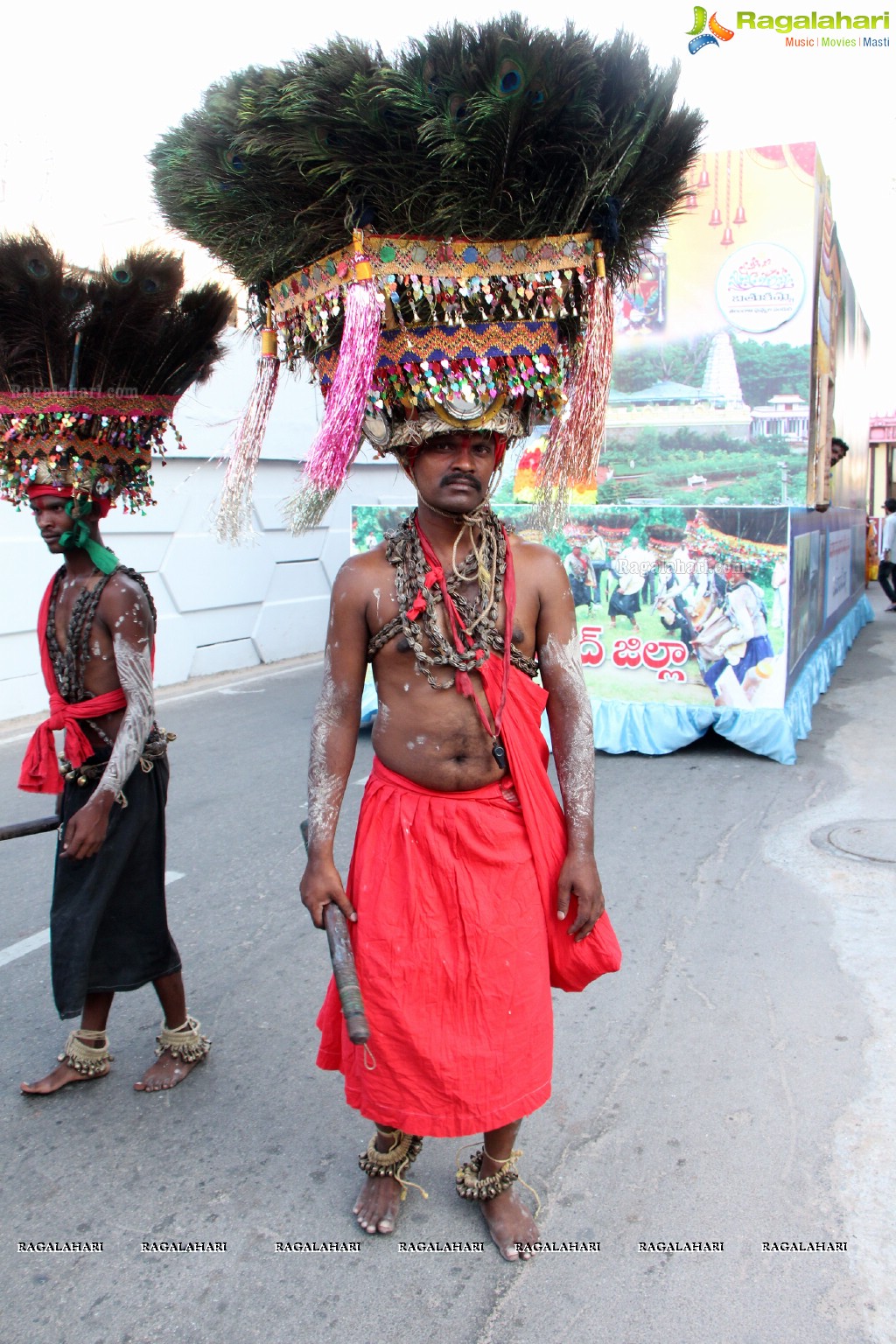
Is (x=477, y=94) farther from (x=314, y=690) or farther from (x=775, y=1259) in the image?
(x=314, y=690)

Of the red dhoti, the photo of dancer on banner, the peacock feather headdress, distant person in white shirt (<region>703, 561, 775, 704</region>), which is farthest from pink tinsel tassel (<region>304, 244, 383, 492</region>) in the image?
distant person in white shirt (<region>703, 561, 775, 704</region>)

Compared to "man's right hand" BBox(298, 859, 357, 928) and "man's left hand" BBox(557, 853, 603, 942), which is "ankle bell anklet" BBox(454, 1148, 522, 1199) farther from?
"man's right hand" BBox(298, 859, 357, 928)

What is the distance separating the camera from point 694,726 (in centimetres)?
665

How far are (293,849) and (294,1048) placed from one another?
1883mm

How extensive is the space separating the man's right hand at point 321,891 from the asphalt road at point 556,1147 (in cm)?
81

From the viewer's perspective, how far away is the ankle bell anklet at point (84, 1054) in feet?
9.87

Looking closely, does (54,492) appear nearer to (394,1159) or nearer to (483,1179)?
(394,1159)

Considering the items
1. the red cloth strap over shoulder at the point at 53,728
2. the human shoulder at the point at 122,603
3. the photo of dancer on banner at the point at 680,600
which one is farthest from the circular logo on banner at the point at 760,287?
the red cloth strap over shoulder at the point at 53,728

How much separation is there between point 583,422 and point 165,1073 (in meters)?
2.29

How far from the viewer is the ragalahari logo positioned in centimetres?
685

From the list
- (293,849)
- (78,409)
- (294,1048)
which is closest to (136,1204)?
(294,1048)

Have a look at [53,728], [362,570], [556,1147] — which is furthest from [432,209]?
[556,1147]

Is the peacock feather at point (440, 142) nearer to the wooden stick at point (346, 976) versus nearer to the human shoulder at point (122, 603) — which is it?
the human shoulder at point (122, 603)

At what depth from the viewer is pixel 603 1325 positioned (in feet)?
6.91
